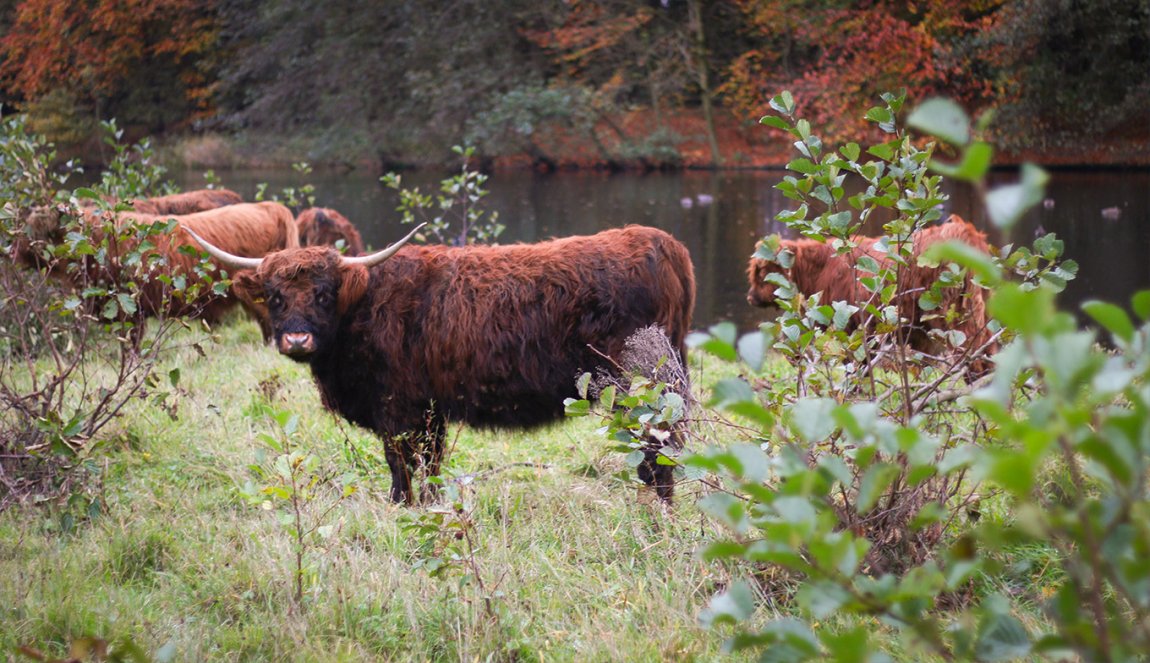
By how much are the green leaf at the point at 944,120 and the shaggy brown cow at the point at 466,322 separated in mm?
3266

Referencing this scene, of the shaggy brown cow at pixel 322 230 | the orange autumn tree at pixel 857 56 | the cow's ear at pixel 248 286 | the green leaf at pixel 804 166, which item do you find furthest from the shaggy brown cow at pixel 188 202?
the orange autumn tree at pixel 857 56

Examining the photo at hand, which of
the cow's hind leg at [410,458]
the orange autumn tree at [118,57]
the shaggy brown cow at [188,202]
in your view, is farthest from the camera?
the orange autumn tree at [118,57]

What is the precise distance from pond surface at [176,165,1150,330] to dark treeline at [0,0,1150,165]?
1432 millimetres

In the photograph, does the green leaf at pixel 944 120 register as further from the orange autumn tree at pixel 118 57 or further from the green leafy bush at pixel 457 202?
the orange autumn tree at pixel 118 57

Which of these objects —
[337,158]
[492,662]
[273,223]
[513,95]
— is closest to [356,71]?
[337,158]

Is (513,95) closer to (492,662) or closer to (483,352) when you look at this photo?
(483,352)

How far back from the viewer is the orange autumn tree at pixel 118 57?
29.8 m

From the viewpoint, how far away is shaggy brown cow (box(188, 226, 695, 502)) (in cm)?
427

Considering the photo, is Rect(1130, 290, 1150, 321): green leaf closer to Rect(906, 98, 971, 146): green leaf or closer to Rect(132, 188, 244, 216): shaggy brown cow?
Rect(906, 98, 971, 146): green leaf

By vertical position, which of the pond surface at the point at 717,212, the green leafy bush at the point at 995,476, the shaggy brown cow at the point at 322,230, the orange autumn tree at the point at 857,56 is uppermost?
the orange autumn tree at the point at 857,56

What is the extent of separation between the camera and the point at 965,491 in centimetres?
393

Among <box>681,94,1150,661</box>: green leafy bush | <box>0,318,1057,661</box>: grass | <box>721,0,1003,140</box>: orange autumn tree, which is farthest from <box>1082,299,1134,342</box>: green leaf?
<box>721,0,1003,140</box>: orange autumn tree

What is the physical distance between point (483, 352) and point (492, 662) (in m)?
1.78

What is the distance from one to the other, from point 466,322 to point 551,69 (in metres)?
23.9
